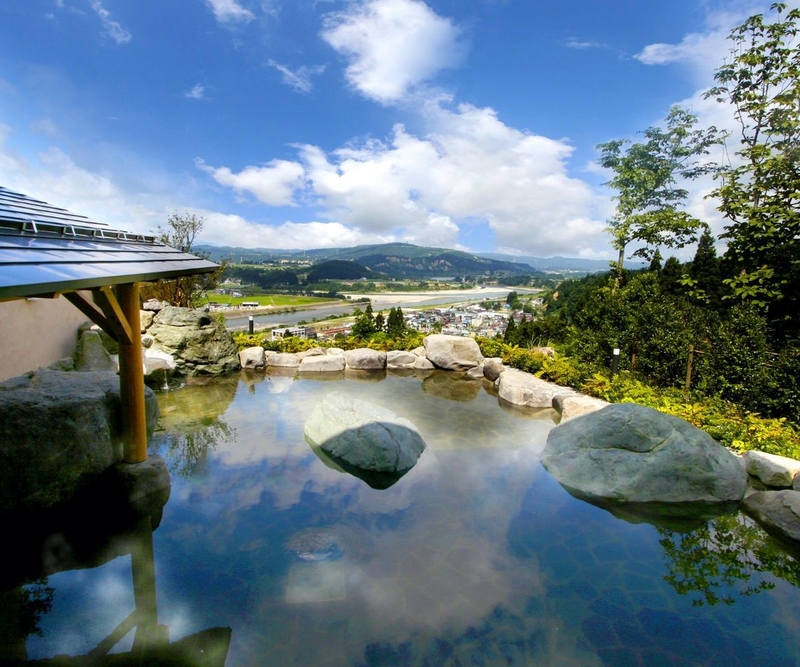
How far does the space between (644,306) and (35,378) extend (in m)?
A: 12.6

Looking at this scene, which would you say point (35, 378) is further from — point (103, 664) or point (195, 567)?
point (103, 664)

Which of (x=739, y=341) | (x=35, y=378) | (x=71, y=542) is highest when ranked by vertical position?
(x=739, y=341)

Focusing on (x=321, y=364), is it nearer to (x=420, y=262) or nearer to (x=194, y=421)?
(x=194, y=421)

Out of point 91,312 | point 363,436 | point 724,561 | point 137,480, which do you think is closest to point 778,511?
point 724,561

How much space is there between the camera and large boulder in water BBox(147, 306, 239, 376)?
1146cm

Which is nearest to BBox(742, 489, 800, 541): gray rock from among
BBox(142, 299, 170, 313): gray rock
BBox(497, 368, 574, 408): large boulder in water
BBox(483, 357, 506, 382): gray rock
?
BBox(497, 368, 574, 408): large boulder in water

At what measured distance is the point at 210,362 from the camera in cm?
1171


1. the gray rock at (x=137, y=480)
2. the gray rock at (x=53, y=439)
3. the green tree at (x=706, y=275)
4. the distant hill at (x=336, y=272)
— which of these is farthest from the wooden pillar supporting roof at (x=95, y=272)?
the distant hill at (x=336, y=272)

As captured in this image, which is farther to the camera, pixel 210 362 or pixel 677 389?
pixel 210 362

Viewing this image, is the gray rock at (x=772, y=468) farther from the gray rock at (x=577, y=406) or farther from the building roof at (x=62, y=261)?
the building roof at (x=62, y=261)

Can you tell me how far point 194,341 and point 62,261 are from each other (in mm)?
9235

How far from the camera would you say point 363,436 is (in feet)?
22.2

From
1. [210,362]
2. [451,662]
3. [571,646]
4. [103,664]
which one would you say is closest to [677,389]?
[571,646]

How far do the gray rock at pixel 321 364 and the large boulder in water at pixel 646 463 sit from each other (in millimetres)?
7379
